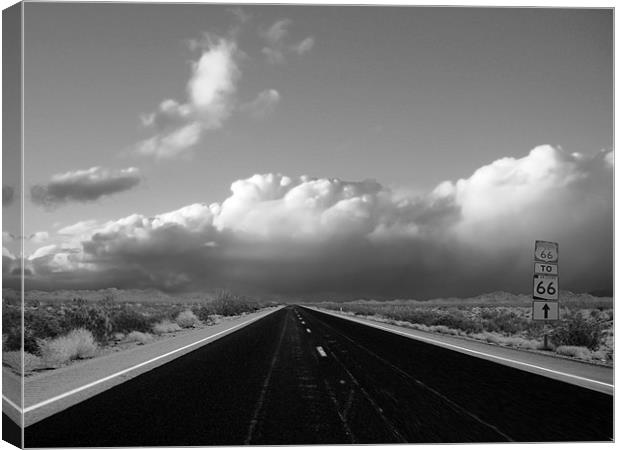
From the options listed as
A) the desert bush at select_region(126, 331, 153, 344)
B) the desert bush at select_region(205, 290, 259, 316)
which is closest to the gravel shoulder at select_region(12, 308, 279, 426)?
the desert bush at select_region(126, 331, 153, 344)

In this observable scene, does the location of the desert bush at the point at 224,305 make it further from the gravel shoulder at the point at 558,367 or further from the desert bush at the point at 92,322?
the gravel shoulder at the point at 558,367

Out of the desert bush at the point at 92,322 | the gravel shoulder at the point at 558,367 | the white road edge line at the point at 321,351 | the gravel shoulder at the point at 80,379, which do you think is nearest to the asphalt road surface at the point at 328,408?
Result: the gravel shoulder at the point at 80,379

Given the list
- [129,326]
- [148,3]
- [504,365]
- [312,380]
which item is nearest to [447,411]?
[312,380]

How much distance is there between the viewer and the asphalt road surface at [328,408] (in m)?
6.30

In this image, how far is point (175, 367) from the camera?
12125 millimetres

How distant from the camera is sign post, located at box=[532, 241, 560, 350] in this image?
13.9 metres

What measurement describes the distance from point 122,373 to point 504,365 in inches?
349

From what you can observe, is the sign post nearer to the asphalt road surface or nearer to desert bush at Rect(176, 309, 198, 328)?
the asphalt road surface

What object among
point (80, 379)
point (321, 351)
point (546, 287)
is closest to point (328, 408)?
point (80, 379)

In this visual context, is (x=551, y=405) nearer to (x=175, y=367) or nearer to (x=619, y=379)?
(x=619, y=379)

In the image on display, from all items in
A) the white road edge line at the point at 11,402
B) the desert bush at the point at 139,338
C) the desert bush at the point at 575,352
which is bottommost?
the desert bush at the point at 139,338

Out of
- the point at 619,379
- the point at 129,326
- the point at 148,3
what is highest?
the point at 148,3

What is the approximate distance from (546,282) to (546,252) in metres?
0.78

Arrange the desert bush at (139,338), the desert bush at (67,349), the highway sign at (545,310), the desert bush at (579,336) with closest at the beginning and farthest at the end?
the highway sign at (545,310) → the desert bush at (67,349) → the desert bush at (579,336) → the desert bush at (139,338)
